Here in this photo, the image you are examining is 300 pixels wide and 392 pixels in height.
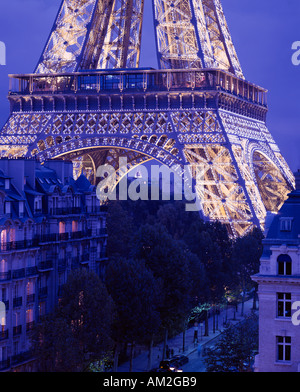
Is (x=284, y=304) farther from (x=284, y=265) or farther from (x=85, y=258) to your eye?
(x=85, y=258)

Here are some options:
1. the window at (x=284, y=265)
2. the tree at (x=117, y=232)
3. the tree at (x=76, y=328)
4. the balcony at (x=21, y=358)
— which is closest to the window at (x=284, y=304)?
the window at (x=284, y=265)

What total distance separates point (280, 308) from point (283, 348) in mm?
1492

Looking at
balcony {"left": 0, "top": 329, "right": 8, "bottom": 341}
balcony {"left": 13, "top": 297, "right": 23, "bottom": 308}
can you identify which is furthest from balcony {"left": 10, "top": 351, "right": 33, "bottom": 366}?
balcony {"left": 13, "top": 297, "right": 23, "bottom": 308}

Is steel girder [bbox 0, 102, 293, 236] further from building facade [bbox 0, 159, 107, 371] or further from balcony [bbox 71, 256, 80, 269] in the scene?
balcony [bbox 71, 256, 80, 269]

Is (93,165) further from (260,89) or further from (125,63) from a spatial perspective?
(260,89)

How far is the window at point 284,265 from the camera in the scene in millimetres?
32844

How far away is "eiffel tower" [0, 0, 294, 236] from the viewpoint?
7294 centimetres

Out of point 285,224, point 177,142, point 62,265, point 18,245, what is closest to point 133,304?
point 62,265

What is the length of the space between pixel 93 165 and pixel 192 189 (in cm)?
1765

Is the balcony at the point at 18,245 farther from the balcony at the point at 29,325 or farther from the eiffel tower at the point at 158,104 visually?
the eiffel tower at the point at 158,104

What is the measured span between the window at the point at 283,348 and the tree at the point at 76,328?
29.0 feet

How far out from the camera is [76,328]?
39.5 m

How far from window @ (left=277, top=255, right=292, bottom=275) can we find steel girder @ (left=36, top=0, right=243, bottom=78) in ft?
144
